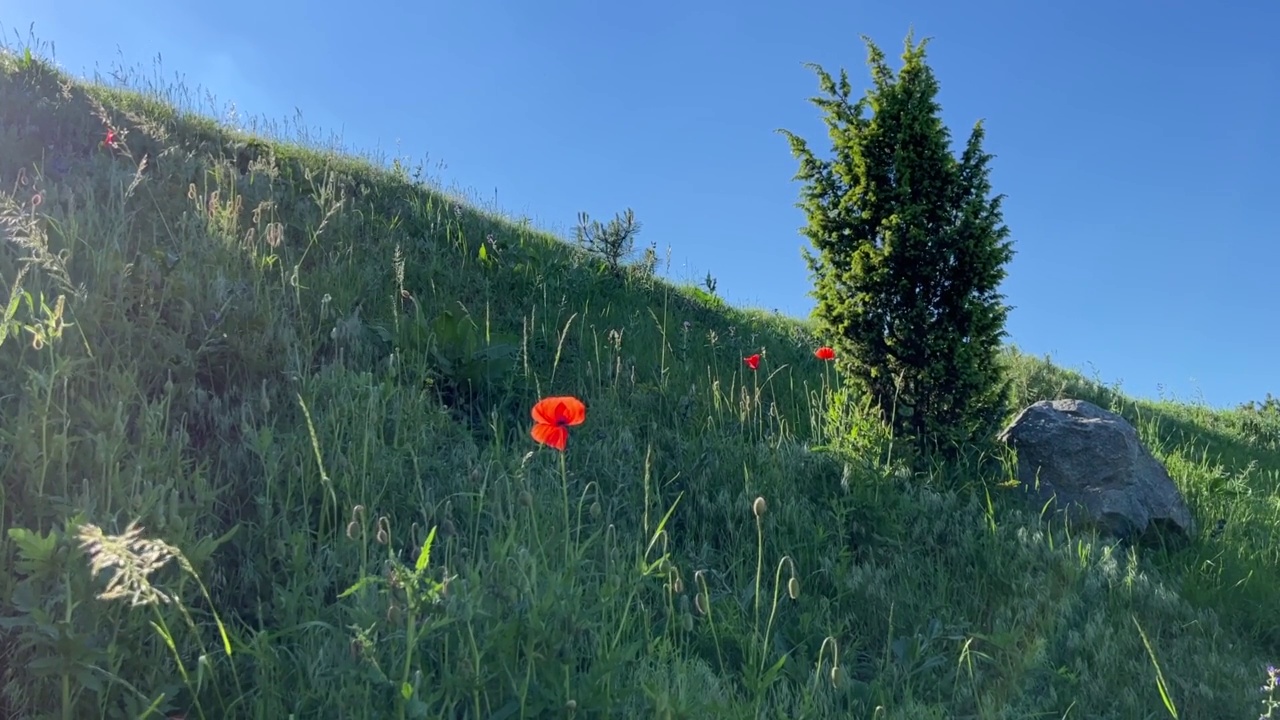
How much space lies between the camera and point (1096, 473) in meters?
6.35

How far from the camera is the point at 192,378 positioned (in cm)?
418

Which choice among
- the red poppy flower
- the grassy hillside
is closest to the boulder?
the grassy hillside

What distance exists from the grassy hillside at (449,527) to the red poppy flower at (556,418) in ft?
0.84

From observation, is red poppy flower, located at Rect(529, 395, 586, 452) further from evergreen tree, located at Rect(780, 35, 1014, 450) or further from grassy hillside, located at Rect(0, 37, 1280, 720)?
evergreen tree, located at Rect(780, 35, 1014, 450)

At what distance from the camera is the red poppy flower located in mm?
3184

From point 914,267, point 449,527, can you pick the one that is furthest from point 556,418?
point 914,267

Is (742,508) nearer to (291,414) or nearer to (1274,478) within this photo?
(291,414)

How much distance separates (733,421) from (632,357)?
1162 millimetres

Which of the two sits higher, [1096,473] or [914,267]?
[914,267]

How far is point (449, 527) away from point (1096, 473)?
16.7 feet

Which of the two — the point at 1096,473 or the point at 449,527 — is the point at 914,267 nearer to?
the point at 1096,473

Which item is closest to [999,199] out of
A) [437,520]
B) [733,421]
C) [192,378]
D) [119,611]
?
[733,421]

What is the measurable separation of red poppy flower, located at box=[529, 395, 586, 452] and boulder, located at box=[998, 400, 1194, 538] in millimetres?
4404

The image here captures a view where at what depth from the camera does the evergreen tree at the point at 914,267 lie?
254 inches
